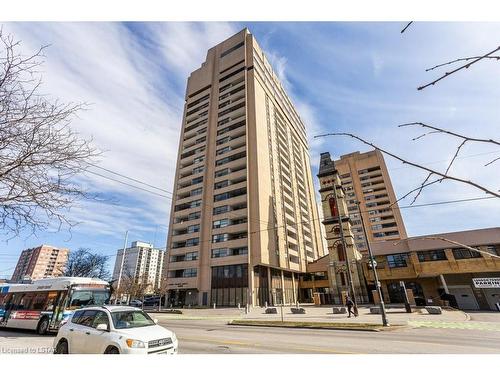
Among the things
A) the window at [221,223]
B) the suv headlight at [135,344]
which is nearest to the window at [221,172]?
the window at [221,223]

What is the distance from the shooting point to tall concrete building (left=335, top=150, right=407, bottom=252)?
243 feet

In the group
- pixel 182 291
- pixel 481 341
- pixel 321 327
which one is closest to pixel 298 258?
pixel 182 291

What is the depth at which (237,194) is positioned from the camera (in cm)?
4856

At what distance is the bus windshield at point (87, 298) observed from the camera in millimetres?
14578

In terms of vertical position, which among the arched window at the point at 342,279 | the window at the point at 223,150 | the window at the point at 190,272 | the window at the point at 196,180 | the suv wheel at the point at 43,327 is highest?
the window at the point at 223,150

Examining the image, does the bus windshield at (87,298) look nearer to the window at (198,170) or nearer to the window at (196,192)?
the window at (196,192)

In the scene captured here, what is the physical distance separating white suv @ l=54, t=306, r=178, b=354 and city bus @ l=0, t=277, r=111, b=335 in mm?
6434

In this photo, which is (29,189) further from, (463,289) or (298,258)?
(298,258)

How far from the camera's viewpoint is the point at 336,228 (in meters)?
44.2

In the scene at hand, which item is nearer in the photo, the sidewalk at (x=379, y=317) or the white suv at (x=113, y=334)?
the white suv at (x=113, y=334)

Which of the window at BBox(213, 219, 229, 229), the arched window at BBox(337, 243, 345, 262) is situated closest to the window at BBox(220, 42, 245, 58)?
the window at BBox(213, 219, 229, 229)

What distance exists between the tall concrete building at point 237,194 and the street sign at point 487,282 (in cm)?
2645

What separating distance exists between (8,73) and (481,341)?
56.8 feet

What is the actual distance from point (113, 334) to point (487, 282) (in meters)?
38.5
